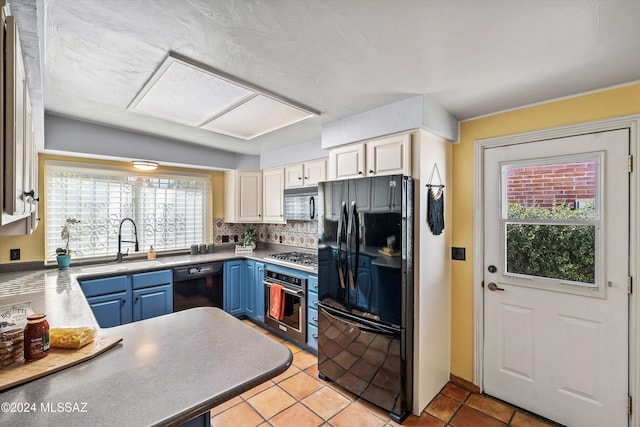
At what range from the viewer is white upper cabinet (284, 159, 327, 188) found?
10.4ft

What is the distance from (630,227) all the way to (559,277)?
0.51m

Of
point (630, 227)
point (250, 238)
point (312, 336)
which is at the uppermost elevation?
point (630, 227)

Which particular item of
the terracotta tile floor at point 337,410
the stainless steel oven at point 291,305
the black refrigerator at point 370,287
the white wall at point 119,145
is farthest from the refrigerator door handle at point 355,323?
the white wall at point 119,145

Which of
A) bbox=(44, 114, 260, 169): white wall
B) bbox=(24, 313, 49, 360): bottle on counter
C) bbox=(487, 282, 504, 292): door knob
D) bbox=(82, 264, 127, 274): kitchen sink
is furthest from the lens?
bbox=(82, 264, 127, 274): kitchen sink

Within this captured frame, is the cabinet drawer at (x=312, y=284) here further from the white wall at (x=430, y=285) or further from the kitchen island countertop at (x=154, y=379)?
the kitchen island countertop at (x=154, y=379)

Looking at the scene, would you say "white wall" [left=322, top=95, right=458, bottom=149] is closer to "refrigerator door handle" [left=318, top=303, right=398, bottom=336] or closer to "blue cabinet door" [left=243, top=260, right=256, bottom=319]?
"refrigerator door handle" [left=318, top=303, right=398, bottom=336]

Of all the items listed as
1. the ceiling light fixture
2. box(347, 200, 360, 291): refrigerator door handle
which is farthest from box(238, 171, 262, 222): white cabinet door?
box(347, 200, 360, 291): refrigerator door handle

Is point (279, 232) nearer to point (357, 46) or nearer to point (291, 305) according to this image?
point (291, 305)

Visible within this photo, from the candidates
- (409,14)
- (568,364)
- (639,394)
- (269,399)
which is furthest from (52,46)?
(639,394)

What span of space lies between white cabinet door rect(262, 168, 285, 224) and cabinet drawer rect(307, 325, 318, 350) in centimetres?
138

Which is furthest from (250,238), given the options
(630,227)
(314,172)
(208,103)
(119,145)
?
(630,227)

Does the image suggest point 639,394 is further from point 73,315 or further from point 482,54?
point 73,315

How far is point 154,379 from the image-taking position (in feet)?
3.14

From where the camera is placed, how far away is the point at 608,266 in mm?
1849
